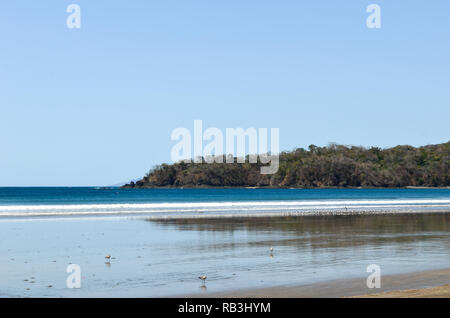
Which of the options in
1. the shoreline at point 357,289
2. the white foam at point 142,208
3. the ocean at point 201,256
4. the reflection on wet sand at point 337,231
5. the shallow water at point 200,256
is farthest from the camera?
the white foam at point 142,208

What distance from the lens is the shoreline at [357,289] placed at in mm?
13836

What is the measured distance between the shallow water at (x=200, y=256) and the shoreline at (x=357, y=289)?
0.64 m

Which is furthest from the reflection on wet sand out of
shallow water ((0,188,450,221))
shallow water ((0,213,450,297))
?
shallow water ((0,188,450,221))

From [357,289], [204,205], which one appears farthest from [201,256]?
[204,205]

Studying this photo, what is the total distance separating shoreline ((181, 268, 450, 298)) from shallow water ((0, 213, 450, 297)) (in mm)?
638

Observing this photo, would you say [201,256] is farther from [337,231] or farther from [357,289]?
[337,231]

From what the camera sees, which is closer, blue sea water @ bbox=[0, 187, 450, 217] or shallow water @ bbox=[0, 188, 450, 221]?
shallow water @ bbox=[0, 188, 450, 221]

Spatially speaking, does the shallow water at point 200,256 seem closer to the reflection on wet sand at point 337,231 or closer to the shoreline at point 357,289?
the reflection on wet sand at point 337,231

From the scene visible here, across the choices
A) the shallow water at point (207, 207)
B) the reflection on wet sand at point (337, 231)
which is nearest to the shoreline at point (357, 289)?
the reflection on wet sand at point (337, 231)

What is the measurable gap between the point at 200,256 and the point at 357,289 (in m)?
7.66

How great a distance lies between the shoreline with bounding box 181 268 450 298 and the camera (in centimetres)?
1384

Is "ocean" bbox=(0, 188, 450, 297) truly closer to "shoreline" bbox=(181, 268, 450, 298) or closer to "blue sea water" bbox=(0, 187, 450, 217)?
"shoreline" bbox=(181, 268, 450, 298)
